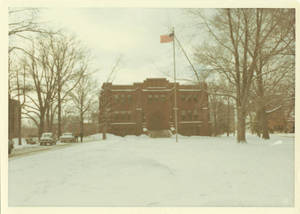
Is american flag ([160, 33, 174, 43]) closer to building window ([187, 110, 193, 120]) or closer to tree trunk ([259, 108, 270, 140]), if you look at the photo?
tree trunk ([259, 108, 270, 140])

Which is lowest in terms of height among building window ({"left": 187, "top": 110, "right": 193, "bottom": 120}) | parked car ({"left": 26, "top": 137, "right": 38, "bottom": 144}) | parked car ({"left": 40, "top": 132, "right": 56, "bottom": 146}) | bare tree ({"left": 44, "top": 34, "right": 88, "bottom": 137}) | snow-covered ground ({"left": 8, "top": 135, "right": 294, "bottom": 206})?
parked car ({"left": 40, "top": 132, "right": 56, "bottom": 146})

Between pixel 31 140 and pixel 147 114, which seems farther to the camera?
pixel 147 114

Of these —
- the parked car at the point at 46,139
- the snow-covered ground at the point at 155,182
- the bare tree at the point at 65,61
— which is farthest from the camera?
the parked car at the point at 46,139

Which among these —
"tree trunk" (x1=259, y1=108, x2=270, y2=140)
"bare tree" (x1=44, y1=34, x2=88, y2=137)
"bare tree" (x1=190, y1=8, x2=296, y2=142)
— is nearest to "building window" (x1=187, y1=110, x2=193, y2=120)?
"bare tree" (x1=190, y1=8, x2=296, y2=142)

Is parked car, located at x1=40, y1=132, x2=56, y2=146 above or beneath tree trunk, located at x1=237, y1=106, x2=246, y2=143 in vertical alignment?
beneath

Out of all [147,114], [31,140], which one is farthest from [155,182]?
[147,114]

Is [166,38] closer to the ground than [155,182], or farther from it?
farther from it

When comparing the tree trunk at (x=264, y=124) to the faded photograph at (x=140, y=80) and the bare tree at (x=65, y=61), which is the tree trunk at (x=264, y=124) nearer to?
the faded photograph at (x=140, y=80)

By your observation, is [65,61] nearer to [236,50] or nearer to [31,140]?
[236,50]

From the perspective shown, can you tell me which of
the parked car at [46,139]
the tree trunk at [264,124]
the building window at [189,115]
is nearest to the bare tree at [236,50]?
the tree trunk at [264,124]

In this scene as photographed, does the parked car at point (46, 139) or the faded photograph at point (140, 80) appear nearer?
the faded photograph at point (140, 80)
